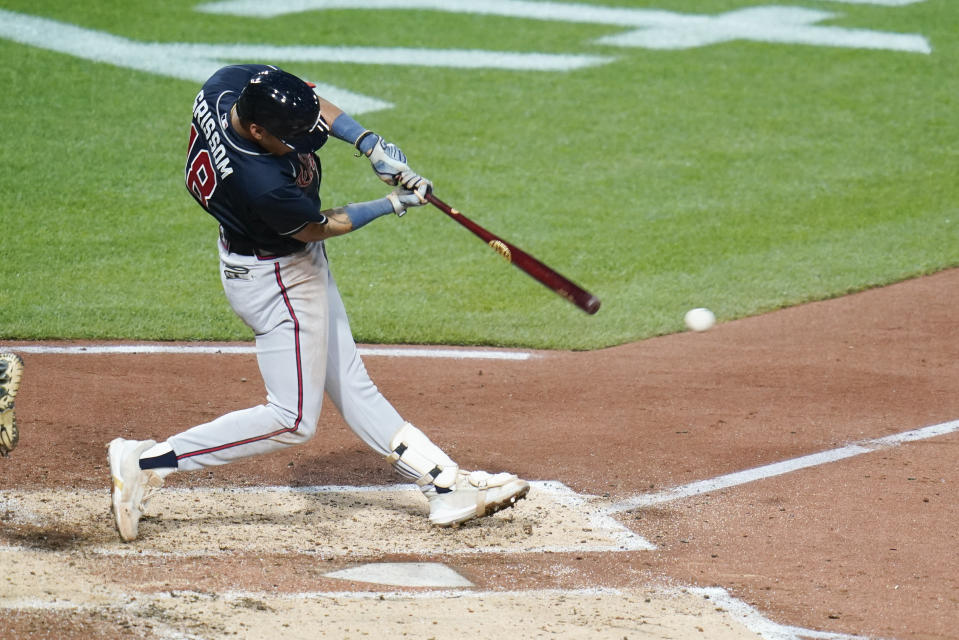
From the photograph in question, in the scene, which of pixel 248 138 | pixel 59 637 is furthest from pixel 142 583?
pixel 248 138

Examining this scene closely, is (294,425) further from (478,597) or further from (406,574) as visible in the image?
(478,597)

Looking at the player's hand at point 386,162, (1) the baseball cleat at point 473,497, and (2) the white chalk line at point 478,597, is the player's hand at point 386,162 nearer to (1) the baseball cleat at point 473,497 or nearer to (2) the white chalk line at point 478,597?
(1) the baseball cleat at point 473,497

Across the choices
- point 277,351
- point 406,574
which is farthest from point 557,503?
point 277,351

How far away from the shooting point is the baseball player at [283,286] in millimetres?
4516

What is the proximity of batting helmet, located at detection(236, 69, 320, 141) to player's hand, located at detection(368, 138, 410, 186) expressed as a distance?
433mm

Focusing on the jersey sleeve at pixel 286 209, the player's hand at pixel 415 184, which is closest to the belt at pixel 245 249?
the jersey sleeve at pixel 286 209

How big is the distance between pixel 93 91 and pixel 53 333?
5.06 meters

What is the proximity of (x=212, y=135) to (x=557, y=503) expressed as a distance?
2152mm

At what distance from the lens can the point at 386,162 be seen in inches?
194

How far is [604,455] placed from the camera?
5961 millimetres

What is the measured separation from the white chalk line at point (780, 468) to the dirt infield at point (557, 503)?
1 centimetres

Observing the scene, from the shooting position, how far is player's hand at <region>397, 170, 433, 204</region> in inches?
193

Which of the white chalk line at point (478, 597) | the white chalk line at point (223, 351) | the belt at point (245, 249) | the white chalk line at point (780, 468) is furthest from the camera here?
the white chalk line at point (223, 351)

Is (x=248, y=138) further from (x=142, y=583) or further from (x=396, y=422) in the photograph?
(x=142, y=583)
